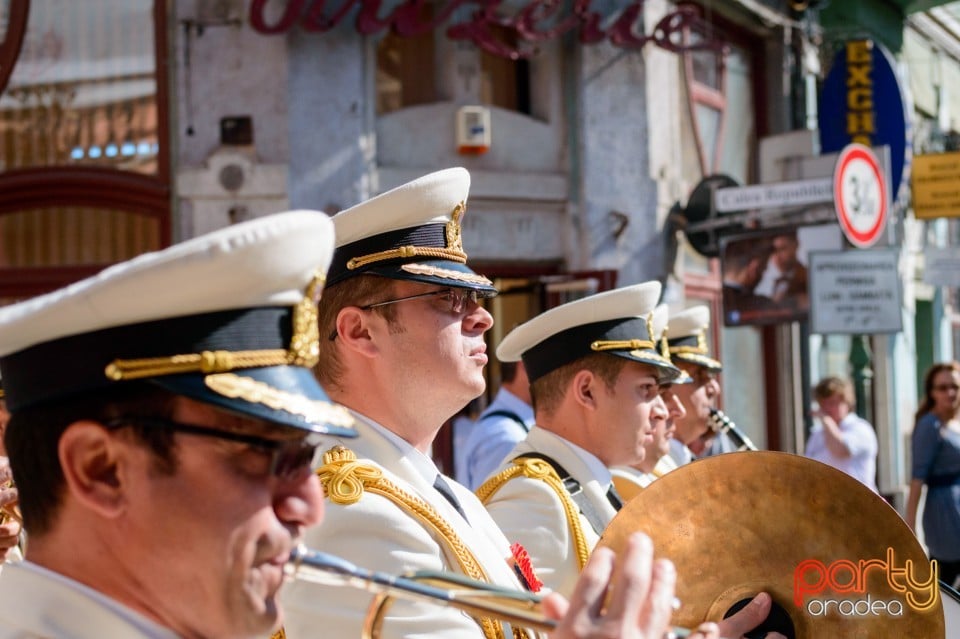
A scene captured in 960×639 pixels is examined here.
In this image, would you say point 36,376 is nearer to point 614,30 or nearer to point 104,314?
point 104,314

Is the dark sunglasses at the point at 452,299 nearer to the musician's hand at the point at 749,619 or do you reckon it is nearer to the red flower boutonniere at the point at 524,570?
the red flower boutonniere at the point at 524,570

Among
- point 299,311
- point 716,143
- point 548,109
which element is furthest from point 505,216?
point 299,311

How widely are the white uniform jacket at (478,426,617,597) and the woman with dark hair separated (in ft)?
17.1

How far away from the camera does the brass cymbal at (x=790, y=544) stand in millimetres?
2762

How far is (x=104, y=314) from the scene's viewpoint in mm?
1738

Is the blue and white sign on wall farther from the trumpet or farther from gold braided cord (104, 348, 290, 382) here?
gold braided cord (104, 348, 290, 382)

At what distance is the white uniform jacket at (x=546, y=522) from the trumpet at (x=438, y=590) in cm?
171

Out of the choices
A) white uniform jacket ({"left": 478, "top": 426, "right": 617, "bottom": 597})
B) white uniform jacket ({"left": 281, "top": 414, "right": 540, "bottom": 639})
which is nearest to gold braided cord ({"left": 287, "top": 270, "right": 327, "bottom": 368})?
white uniform jacket ({"left": 281, "top": 414, "right": 540, "bottom": 639})

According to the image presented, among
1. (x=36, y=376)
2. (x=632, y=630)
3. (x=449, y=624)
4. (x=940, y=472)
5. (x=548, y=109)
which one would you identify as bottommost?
(x=940, y=472)

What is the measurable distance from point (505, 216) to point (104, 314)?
1016cm

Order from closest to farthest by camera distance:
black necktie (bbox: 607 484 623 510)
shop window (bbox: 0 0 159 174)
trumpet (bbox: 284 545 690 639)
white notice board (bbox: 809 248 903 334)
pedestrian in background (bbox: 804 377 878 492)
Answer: trumpet (bbox: 284 545 690 639)
black necktie (bbox: 607 484 623 510)
pedestrian in background (bbox: 804 377 878 492)
white notice board (bbox: 809 248 903 334)
shop window (bbox: 0 0 159 174)

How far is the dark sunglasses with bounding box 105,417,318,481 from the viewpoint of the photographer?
173 centimetres

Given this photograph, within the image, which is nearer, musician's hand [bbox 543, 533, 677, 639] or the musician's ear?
musician's hand [bbox 543, 533, 677, 639]

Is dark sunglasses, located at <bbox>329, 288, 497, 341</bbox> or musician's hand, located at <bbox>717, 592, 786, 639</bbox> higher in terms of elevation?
dark sunglasses, located at <bbox>329, 288, 497, 341</bbox>
